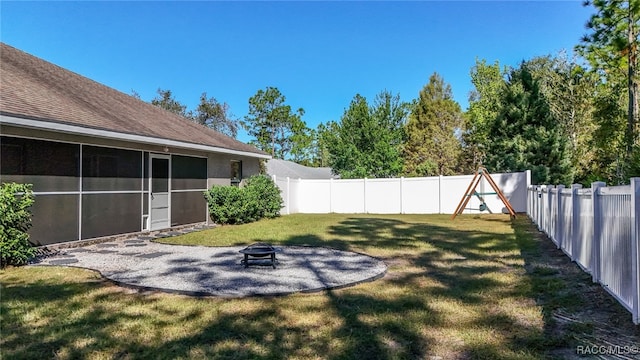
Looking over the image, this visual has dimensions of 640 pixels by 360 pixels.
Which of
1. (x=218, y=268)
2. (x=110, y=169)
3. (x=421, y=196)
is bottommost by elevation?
(x=218, y=268)

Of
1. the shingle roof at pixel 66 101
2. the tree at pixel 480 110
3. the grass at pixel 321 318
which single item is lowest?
the grass at pixel 321 318

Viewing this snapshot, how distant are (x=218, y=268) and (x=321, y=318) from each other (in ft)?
8.91

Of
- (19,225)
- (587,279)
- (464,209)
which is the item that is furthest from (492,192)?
(19,225)

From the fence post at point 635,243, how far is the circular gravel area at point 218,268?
9.02 ft

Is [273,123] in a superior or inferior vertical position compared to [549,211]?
superior

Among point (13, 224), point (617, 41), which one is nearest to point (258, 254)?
point (13, 224)

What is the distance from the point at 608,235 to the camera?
366cm

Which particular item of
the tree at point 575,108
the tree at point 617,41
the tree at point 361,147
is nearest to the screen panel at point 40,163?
the tree at point 617,41

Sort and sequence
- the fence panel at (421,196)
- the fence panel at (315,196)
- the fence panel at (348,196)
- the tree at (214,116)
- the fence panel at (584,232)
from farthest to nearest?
the tree at (214,116) < the fence panel at (315,196) < the fence panel at (348,196) < the fence panel at (421,196) < the fence panel at (584,232)

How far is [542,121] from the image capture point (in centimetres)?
1939

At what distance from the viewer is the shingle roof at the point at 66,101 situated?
673 cm

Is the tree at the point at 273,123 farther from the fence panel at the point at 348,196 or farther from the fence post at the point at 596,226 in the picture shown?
the fence post at the point at 596,226

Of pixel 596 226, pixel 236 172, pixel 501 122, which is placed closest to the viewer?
pixel 596 226

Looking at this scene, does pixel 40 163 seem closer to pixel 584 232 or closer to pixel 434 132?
pixel 584 232
